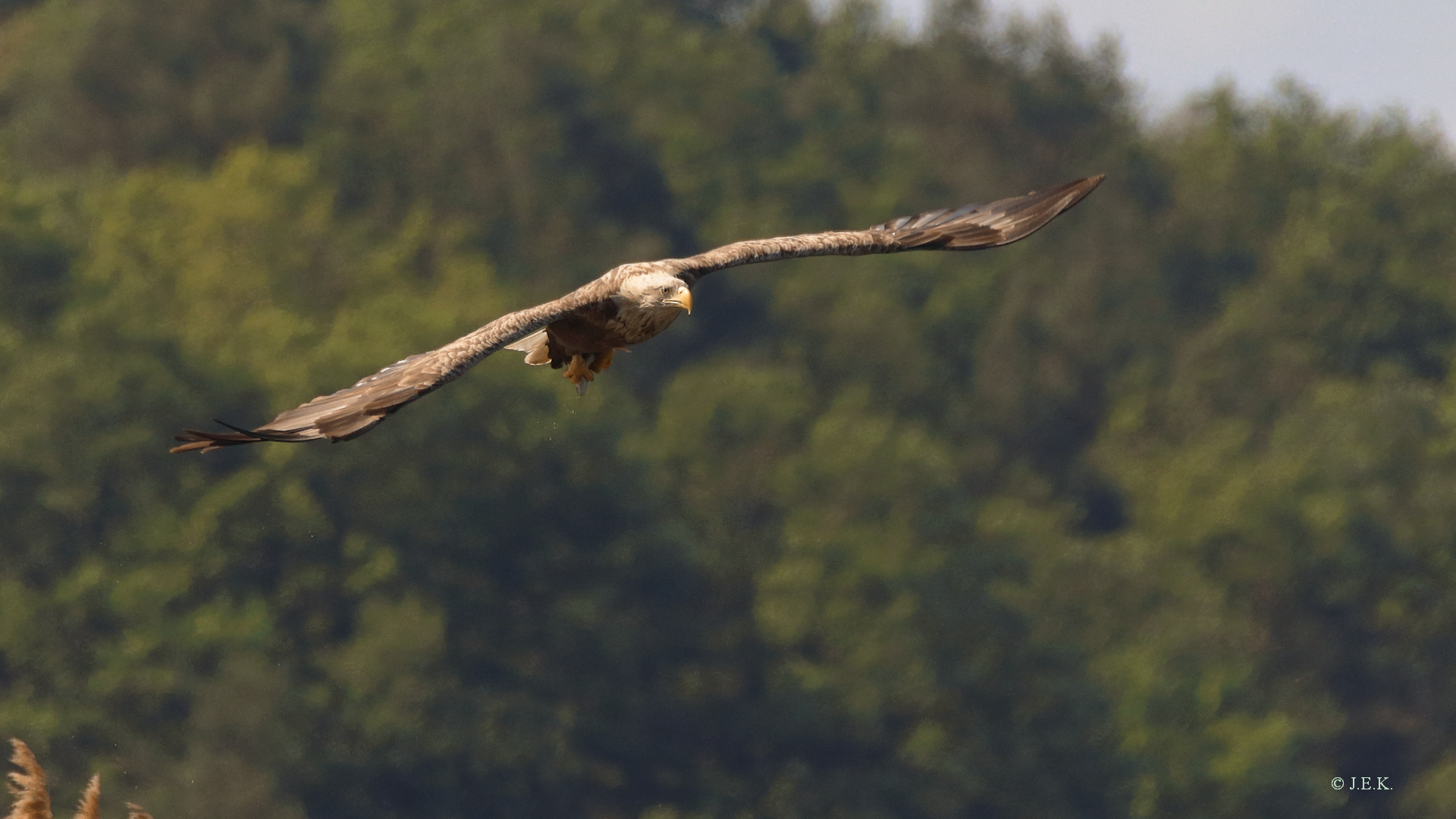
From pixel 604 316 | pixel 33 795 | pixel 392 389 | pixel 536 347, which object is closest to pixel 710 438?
pixel 536 347

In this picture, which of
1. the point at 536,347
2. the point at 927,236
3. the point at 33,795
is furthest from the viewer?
the point at 927,236

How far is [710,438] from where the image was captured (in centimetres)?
7931

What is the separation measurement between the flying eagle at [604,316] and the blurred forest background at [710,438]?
43296mm

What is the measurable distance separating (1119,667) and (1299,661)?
31.7 ft

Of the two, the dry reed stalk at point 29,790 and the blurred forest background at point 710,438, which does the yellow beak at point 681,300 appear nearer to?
the dry reed stalk at point 29,790

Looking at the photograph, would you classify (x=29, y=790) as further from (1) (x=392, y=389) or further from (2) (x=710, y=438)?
(2) (x=710, y=438)

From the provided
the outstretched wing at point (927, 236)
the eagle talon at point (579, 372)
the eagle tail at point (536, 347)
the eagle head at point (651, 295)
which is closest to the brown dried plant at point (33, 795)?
the eagle head at point (651, 295)

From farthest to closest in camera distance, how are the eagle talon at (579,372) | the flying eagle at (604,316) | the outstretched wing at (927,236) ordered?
the outstretched wing at (927,236) < the eagle talon at (579,372) < the flying eagle at (604,316)

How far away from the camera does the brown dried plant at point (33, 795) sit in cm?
1161

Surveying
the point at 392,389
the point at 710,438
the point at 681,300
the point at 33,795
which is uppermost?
the point at 710,438

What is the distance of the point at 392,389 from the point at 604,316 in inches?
104

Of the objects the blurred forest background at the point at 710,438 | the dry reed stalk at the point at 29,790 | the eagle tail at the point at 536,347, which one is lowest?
the dry reed stalk at the point at 29,790

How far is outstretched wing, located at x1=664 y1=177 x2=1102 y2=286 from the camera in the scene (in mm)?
19609

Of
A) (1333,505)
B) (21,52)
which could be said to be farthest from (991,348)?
(21,52)
